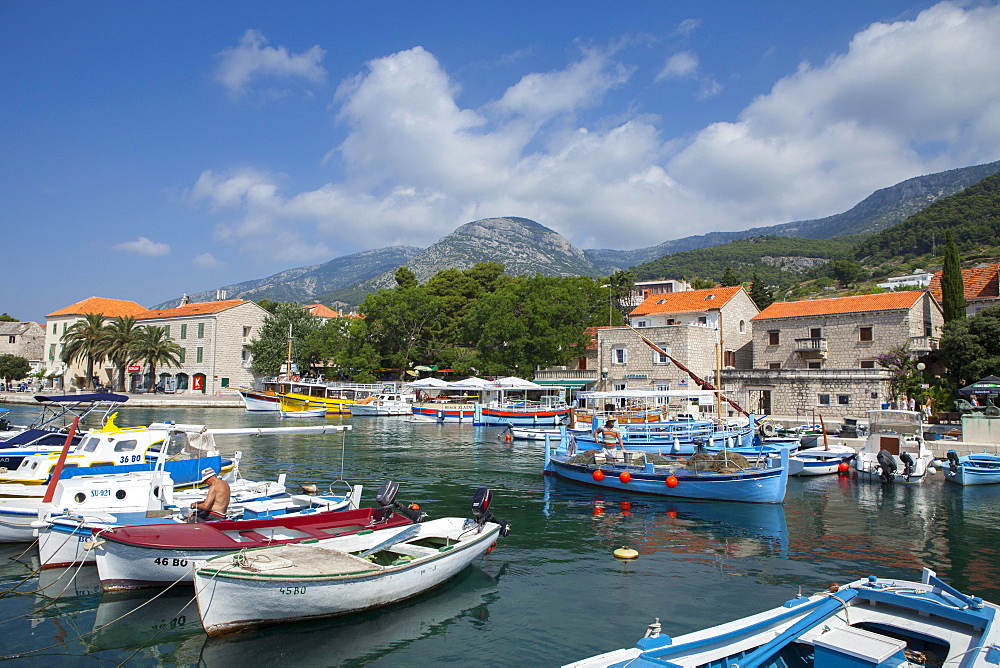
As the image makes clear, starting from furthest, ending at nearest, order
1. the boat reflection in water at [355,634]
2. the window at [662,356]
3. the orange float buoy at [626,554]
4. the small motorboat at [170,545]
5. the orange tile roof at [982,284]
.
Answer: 1. the window at [662,356]
2. the orange tile roof at [982,284]
3. the orange float buoy at [626,554]
4. the small motorboat at [170,545]
5. the boat reflection in water at [355,634]

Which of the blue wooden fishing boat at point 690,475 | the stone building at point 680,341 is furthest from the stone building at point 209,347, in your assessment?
the blue wooden fishing boat at point 690,475

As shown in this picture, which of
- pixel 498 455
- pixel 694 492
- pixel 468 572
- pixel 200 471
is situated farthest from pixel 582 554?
pixel 498 455

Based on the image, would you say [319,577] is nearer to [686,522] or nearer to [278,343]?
[686,522]

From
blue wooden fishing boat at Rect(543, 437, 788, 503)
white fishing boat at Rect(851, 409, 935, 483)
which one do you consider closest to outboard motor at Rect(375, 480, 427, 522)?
blue wooden fishing boat at Rect(543, 437, 788, 503)

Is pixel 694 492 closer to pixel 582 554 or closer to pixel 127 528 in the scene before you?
pixel 582 554

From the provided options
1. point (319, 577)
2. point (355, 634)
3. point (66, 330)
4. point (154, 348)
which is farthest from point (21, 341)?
point (355, 634)

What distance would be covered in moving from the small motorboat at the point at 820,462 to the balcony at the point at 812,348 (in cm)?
Result: 1709

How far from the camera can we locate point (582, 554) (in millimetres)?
13617

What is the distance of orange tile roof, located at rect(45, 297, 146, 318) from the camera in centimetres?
7206

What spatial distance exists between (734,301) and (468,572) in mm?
43850

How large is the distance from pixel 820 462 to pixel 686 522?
11782 millimetres

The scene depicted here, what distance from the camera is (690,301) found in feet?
171

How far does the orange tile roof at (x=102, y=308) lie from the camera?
7206cm

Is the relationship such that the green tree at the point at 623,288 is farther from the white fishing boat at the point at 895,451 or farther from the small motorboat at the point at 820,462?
the small motorboat at the point at 820,462
